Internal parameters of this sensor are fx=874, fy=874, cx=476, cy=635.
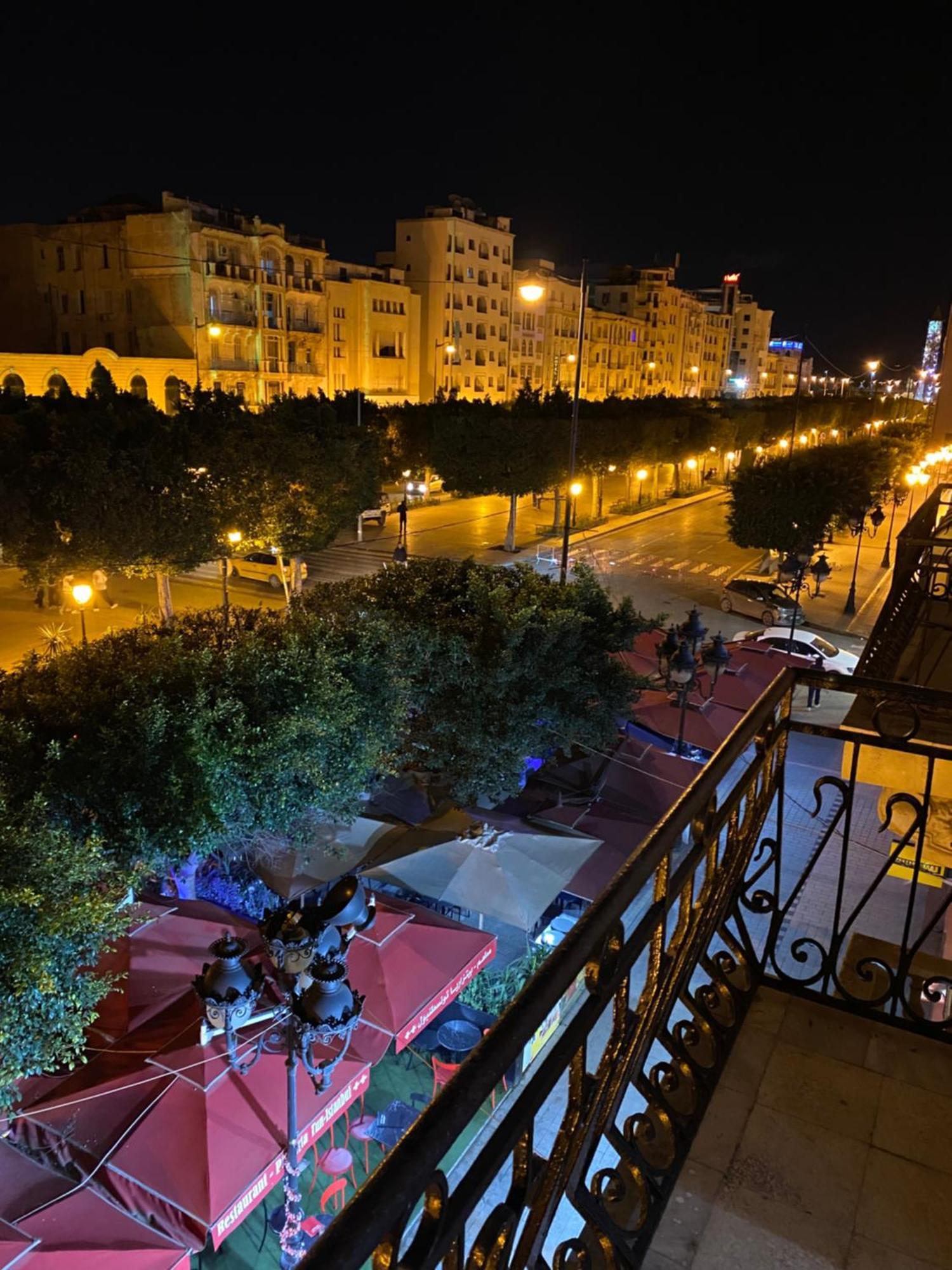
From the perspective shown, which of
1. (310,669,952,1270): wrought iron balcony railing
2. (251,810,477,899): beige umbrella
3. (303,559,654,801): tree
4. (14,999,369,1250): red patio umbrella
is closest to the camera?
(310,669,952,1270): wrought iron balcony railing

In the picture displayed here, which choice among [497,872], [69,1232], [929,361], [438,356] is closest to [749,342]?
[929,361]

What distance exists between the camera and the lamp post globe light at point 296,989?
6.71 metres

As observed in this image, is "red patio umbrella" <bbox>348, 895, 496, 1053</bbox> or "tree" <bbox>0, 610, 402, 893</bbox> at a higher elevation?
"tree" <bbox>0, 610, 402, 893</bbox>

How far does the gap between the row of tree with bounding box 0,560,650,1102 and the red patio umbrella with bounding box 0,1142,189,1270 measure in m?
0.83

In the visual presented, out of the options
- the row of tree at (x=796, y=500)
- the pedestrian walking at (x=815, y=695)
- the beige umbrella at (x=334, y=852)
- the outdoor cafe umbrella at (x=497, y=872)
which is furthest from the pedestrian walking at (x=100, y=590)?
the row of tree at (x=796, y=500)

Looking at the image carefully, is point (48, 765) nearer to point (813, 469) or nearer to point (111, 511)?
point (111, 511)

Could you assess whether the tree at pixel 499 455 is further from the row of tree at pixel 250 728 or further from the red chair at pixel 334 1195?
the red chair at pixel 334 1195

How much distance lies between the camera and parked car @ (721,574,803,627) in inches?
1112

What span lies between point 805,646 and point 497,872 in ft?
44.9

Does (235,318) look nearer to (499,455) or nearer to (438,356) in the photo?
(438,356)

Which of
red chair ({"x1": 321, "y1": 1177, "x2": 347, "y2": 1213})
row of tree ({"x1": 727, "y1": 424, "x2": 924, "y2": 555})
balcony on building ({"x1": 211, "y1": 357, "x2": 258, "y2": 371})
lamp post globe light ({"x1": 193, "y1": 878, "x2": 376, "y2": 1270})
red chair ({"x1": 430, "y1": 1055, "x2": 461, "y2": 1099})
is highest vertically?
balcony on building ({"x1": 211, "y1": 357, "x2": 258, "y2": 371})

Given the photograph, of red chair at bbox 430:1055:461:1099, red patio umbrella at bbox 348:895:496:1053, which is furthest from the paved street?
red chair at bbox 430:1055:461:1099

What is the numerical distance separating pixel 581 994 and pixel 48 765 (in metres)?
6.79

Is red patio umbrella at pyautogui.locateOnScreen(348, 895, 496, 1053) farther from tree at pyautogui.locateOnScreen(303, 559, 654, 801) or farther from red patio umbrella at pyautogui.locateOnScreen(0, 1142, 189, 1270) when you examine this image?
tree at pyautogui.locateOnScreen(303, 559, 654, 801)
